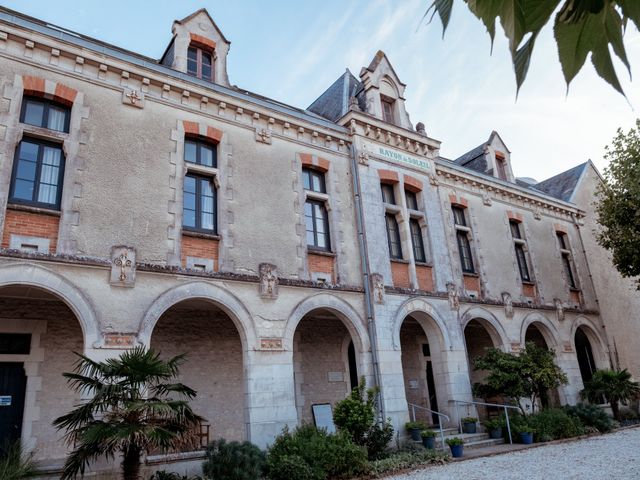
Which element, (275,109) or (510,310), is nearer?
(275,109)

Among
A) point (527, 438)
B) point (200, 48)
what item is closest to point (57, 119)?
point (200, 48)

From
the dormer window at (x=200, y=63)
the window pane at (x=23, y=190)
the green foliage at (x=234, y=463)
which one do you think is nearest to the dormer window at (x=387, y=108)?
the dormer window at (x=200, y=63)

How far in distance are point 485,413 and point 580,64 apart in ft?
51.7

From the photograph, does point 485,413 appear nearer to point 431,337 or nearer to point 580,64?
point 431,337

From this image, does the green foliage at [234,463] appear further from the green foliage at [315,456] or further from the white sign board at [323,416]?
the white sign board at [323,416]

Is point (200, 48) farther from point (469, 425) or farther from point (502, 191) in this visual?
point (469, 425)

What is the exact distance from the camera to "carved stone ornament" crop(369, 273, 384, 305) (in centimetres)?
1143

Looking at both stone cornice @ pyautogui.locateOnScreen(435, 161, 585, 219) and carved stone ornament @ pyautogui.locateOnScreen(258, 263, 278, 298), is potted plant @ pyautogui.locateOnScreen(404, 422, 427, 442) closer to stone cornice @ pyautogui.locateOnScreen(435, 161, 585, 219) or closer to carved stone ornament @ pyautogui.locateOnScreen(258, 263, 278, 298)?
carved stone ornament @ pyautogui.locateOnScreen(258, 263, 278, 298)

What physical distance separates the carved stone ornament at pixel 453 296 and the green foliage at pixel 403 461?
4.34 meters

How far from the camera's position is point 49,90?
28.2 feet

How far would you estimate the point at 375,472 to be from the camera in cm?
838

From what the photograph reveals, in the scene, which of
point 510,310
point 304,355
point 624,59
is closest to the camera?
point 624,59

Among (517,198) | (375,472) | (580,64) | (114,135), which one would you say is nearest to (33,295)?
(114,135)

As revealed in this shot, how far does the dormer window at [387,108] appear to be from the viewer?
14.1m
